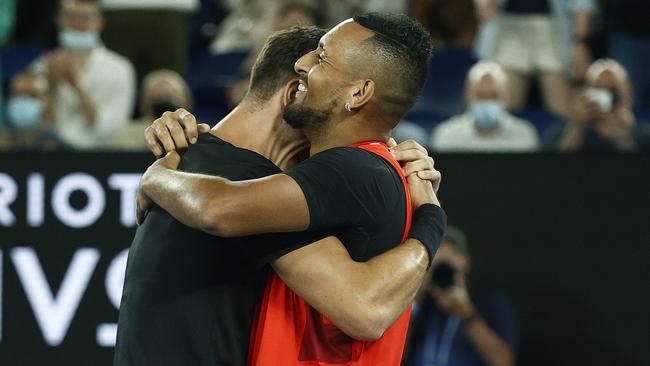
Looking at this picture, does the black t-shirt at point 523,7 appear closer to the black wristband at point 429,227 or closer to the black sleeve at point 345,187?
the black wristband at point 429,227

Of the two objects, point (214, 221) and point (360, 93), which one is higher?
point (360, 93)

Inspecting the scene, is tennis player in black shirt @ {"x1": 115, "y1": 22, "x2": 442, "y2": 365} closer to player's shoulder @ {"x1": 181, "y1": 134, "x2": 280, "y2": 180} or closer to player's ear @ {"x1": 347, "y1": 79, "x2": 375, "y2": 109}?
player's shoulder @ {"x1": 181, "y1": 134, "x2": 280, "y2": 180}

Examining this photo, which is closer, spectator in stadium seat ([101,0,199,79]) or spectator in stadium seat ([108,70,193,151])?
spectator in stadium seat ([108,70,193,151])

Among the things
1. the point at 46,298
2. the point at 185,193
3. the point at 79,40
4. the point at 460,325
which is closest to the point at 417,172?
the point at 185,193

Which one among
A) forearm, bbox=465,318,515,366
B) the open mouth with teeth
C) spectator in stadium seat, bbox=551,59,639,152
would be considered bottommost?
forearm, bbox=465,318,515,366

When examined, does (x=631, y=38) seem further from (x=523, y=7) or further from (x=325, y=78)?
(x=325, y=78)

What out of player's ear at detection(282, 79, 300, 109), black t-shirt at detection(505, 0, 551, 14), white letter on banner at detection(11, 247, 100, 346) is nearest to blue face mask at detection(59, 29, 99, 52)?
white letter on banner at detection(11, 247, 100, 346)

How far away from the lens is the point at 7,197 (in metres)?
5.45

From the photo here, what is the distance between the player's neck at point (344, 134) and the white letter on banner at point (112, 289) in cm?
250

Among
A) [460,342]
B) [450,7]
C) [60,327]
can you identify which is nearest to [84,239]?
[60,327]

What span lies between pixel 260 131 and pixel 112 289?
246 centimetres

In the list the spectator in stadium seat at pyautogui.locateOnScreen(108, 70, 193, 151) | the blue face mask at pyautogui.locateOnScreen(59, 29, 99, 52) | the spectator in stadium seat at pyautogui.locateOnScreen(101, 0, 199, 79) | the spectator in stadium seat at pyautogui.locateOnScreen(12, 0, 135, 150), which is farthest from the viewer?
the spectator in stadium seat at pyautogui.locateOnScreen(101, 0, 199, 79)

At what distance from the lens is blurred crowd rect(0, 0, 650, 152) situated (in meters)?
7.07

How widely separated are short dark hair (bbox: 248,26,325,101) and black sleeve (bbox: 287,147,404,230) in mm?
324
